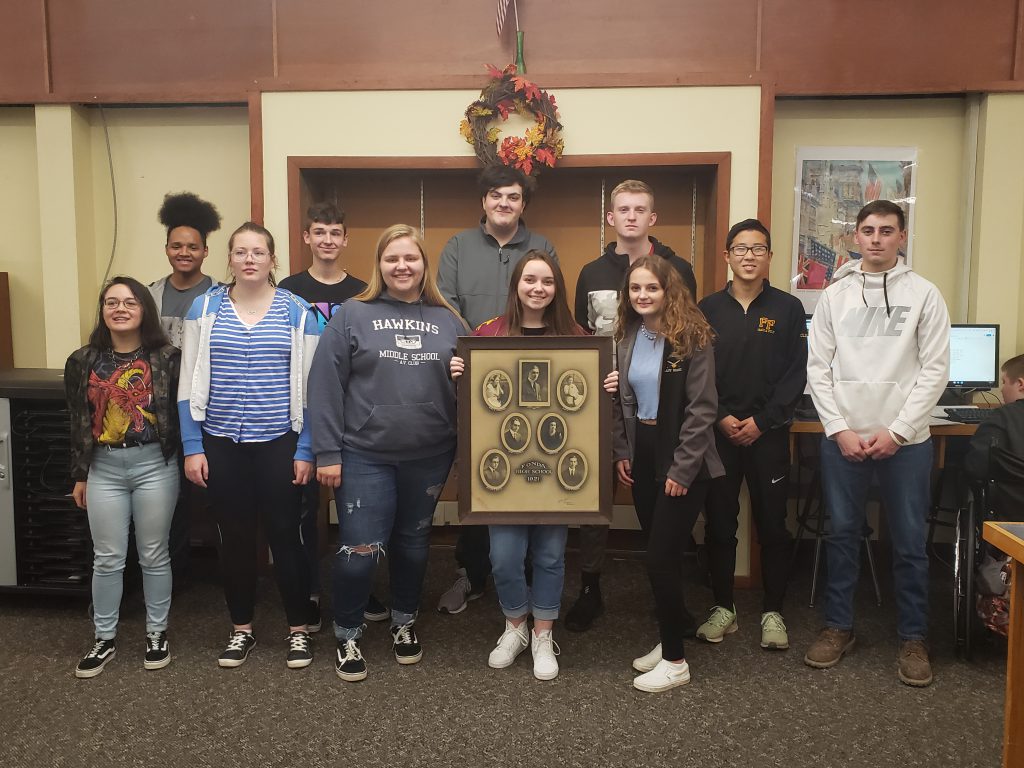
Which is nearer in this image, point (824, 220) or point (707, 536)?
point (707, 536)

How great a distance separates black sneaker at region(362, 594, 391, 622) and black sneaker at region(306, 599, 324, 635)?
0.68ft

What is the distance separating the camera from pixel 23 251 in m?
4.61

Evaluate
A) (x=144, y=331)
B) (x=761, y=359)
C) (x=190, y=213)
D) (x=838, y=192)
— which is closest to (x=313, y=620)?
(x=144, y=331)

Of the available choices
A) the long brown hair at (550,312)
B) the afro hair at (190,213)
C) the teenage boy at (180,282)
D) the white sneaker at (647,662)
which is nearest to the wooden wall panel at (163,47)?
Result: the afro hair at (190,213)

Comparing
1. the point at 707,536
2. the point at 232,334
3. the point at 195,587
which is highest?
the point at 232,334

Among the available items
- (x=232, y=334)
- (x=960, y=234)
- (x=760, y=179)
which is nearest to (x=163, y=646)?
(x=232, y=334)

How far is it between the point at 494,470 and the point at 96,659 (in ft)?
5.44

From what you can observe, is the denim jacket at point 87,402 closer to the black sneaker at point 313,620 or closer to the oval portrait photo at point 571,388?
the black sneaker at point 313,620

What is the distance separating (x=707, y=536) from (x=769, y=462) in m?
0.41

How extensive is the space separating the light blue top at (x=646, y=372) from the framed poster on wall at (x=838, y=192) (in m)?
2.07

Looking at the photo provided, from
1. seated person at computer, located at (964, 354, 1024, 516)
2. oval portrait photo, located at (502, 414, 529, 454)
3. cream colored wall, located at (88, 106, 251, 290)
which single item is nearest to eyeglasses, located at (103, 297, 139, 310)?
oval portrait photo, located at (502, 414, 529, 454)

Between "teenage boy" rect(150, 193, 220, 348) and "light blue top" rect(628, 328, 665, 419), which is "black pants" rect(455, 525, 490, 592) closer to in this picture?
"light blue top" rect(628, 328, 665, 419)

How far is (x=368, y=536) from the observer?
105 inches

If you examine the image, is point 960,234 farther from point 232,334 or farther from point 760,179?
point 232,334
